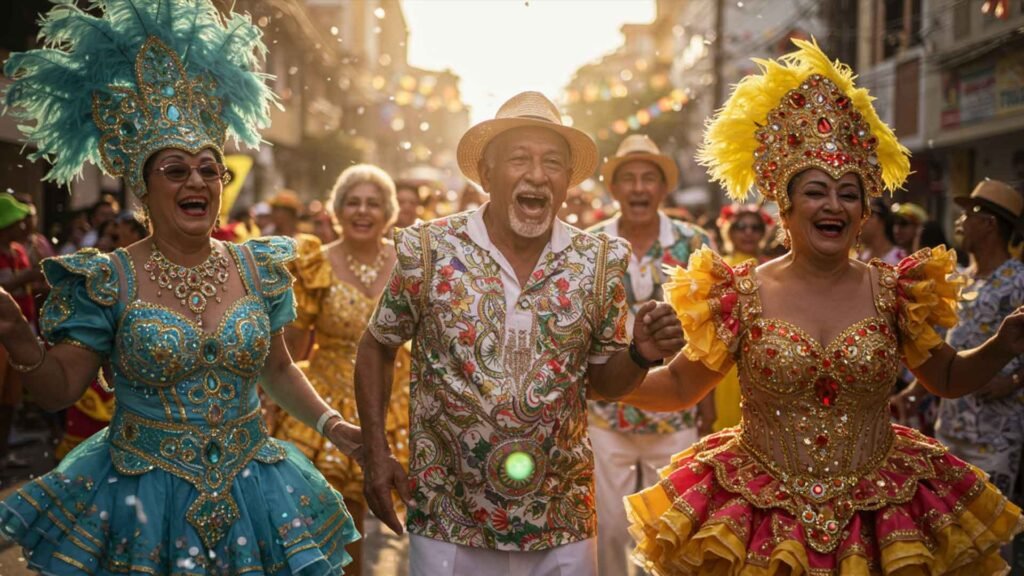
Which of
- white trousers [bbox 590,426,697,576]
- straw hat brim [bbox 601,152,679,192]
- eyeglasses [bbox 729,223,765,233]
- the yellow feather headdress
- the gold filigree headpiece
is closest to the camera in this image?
the gold filigree headpiece

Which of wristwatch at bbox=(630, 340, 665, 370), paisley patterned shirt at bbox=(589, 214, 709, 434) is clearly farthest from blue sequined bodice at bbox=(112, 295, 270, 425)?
paisley patterned shirt at bbox=(589, 214, 709, 434)

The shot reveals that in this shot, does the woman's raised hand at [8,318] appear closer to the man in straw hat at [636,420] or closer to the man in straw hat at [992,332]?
the man in straw hat at [636,420]

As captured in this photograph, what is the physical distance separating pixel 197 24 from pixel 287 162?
43.3 metres

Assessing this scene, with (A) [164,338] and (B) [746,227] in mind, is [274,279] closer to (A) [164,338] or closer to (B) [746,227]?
(A) [164,338]

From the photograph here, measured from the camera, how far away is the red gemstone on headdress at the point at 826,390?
4.20 metres

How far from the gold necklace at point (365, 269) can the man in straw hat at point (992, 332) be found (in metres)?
3.68

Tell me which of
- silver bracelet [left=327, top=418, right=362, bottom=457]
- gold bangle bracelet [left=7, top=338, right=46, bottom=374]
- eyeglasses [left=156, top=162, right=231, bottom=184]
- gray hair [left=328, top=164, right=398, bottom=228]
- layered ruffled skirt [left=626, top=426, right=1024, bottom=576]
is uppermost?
eyeglasses [left=156, top=162, right=231, bottom=184]

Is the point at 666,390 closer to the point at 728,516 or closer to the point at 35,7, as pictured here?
the point at 728,516

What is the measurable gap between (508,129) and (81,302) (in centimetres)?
165

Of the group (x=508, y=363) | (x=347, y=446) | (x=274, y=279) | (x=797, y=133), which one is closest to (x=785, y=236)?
(x=797, y=133)

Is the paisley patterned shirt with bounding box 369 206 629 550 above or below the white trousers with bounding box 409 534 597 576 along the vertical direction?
above

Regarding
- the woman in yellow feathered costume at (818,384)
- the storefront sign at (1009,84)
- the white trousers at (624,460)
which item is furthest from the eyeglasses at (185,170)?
the storefront sign at (1009,84)

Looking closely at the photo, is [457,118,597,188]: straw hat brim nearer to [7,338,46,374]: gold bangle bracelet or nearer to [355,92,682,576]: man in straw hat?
[355,92,682,576]: man in straw hat

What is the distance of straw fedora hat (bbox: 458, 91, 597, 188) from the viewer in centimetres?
436
